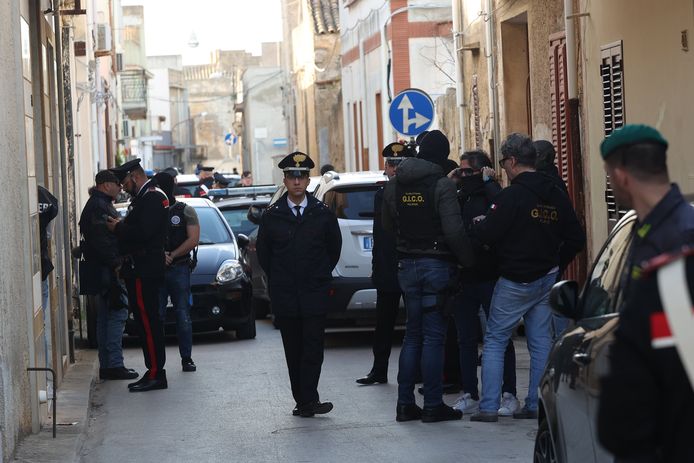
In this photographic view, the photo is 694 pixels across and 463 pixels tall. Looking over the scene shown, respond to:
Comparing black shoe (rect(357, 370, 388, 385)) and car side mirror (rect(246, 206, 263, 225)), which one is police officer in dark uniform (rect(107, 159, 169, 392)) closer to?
black shoe (rect(357, 370, 388, 385))

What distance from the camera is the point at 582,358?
17.5ft

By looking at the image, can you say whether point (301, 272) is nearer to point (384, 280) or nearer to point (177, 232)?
point (384, 280)

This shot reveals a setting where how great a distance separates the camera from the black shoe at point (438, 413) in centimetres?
A: 958

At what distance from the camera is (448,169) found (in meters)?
10.7

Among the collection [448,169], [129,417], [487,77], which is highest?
[487,77]

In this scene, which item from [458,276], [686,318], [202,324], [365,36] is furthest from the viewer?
[365,36]

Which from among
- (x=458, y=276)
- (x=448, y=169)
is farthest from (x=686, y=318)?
(x=448, y=169)

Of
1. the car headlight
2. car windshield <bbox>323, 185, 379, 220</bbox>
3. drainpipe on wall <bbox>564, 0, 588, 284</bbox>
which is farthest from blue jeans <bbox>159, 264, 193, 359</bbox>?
drainpipe on wall <bbox>564, 0, 588, 284</bbox>

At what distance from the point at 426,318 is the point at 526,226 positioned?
94cm

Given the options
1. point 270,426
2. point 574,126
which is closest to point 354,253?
point 574,126

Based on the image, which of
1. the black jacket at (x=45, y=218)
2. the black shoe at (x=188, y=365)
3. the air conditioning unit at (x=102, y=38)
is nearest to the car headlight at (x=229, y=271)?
the black shoe at (x=188, y=365)

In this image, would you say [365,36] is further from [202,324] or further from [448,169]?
[448,169]

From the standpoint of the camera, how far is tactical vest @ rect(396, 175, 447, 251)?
30.9 ft

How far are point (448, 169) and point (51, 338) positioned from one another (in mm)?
3417
